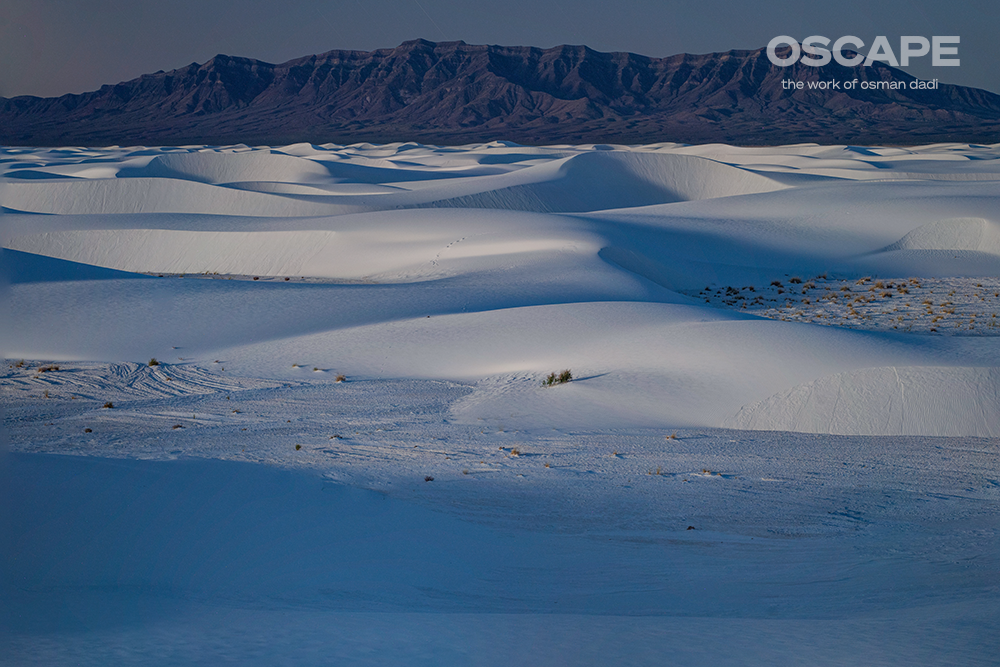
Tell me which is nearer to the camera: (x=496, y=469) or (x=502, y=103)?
(x=496, y=469)

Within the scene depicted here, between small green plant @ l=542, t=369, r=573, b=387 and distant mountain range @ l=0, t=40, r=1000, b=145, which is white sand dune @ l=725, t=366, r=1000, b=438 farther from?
distant mountain range @ l=0, t=40, r=1000, b=145

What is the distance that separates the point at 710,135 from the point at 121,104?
348ft

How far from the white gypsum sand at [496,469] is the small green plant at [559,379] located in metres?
0.17

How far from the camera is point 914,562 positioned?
4.90 meters

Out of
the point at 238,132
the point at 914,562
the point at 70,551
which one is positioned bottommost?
the point at 914,562

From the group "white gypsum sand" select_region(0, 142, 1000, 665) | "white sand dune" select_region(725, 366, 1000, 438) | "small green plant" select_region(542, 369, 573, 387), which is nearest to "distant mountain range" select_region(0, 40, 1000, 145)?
"white gypsum sand" select_region(0, 142, 1000, 665)

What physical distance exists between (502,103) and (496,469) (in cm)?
15518

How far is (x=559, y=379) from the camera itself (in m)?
→ 9.26

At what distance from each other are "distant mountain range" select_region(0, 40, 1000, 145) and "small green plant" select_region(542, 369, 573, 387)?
113575 mm

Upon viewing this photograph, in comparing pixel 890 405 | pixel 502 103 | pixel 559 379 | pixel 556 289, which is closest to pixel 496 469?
pixel 559 379

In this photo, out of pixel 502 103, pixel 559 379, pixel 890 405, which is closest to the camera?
pixel 890 405

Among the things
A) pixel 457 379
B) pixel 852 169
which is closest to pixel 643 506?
pixel 457 379

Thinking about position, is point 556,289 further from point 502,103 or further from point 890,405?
point 502,103

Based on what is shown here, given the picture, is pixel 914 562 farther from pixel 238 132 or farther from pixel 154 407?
pixel 238 132
